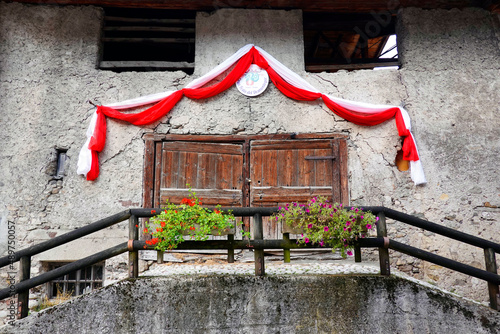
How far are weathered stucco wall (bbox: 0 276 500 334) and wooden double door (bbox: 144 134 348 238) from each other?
2.45m

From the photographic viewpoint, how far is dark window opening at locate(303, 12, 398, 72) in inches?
286

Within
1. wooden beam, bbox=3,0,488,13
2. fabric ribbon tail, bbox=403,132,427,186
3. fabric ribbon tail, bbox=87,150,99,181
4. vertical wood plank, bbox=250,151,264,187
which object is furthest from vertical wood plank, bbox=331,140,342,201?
fabric ribbon tail, bbox=87,150,99,181

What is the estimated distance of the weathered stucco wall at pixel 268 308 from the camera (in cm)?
359

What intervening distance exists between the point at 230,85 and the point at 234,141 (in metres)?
0.89

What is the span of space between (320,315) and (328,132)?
335 centimetres

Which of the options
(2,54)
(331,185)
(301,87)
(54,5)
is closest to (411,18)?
(301,87)

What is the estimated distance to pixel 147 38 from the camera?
7223 mm

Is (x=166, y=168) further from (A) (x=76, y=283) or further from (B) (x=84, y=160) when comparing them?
(A) (x=76, y=283)

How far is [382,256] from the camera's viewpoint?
395cm

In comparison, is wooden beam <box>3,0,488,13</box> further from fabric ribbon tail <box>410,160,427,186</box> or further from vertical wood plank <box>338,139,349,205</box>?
fabric ribbon tail <box>410,160,427,186</box>

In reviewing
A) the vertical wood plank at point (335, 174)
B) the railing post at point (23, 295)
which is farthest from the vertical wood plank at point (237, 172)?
the railing post at point (23, 295)

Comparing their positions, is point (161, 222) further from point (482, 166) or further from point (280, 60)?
point (482, 166)

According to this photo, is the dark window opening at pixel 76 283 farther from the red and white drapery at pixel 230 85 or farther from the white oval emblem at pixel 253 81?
the white oval emblem at pixel 253 81

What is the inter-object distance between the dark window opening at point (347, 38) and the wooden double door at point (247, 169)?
161 cm
